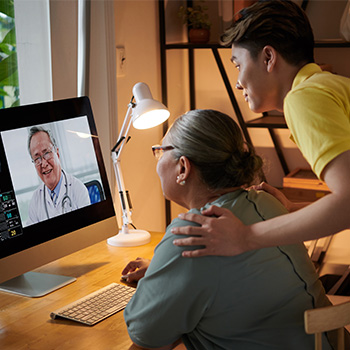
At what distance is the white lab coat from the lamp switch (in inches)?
42.5

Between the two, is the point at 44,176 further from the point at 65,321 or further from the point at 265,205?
the point at 265,205

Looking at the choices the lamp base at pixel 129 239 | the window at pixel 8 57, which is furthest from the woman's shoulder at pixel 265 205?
the window at pixel 8 57

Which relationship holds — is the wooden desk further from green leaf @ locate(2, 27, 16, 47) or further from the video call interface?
green leaf @ locate(2, 27, 16, 47)

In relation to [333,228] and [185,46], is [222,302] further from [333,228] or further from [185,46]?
[185,46]

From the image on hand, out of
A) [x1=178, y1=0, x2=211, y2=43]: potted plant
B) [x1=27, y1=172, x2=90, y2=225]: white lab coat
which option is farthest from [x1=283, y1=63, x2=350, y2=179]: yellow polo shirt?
[x1=178, y1=0, x2=211, y2=43]: potted plant

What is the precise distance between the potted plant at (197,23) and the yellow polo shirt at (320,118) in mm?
1970

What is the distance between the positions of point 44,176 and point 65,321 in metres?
0.43

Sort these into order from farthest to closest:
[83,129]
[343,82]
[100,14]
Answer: [100,14] < [83,129] < [343,82]

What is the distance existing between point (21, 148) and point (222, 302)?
29.0 inches

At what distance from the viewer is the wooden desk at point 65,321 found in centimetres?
134

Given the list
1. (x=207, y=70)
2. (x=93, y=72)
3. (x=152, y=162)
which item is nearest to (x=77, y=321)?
(x=93, y=72)

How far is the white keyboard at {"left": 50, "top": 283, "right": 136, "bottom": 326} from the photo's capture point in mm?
1453

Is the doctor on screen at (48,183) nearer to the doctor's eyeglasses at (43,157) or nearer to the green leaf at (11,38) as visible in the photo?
the doctor's eyeglasses at (43,157)

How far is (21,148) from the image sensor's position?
1599mm
